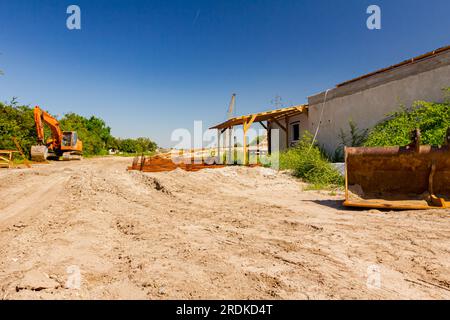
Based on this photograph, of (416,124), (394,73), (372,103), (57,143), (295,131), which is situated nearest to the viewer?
(416,124)

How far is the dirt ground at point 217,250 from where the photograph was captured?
168 cm

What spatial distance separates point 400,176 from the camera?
4.27 m

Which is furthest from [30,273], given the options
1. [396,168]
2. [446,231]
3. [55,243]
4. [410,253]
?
[396,168]

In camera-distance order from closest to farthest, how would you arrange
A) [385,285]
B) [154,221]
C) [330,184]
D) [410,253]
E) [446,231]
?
[385,285], [410,253], [446,231], [154,221], [330,184]

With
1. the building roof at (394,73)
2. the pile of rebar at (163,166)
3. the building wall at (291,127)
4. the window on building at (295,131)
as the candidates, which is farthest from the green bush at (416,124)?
the pile of rebar at (163,166)

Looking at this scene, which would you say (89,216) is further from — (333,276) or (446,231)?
(446,231)

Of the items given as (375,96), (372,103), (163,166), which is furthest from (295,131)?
(163,166)

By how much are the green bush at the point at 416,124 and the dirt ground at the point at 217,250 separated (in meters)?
3.98

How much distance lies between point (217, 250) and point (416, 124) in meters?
7.65

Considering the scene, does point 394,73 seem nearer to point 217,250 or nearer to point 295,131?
point 295,131

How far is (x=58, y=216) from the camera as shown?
3.62 metres

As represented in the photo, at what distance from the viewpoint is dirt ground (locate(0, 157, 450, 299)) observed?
66.2 inches

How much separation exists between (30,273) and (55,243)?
713 millimetres

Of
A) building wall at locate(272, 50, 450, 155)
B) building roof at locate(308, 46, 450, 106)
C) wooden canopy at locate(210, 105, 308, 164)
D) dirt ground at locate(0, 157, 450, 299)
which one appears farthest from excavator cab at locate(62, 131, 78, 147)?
building roof at locate(308, 46, 450, 106)
